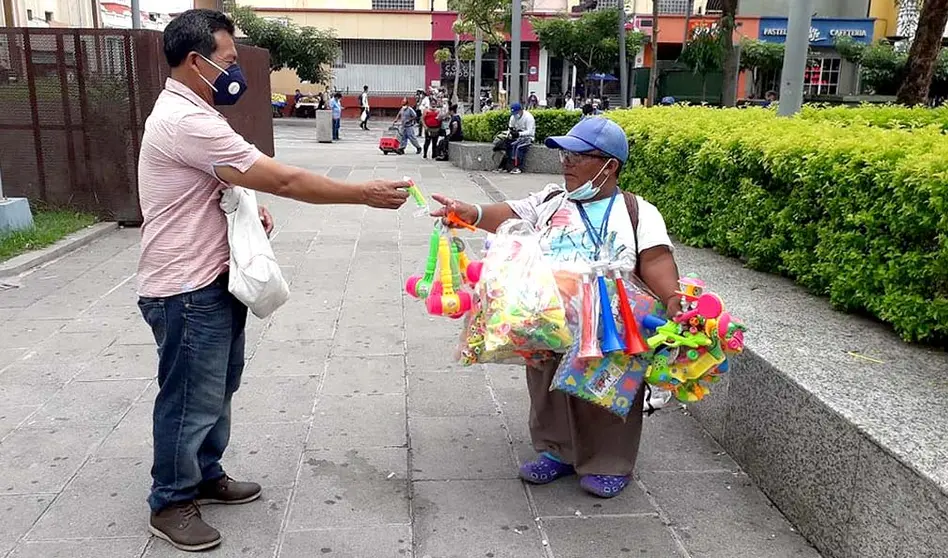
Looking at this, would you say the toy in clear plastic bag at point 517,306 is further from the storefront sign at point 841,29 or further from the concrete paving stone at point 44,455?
the storefront sign at point 841,29

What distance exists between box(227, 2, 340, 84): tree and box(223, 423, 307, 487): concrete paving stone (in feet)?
112

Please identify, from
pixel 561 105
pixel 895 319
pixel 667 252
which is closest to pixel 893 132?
pixel 895 319

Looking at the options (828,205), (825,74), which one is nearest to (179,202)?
(828,205)

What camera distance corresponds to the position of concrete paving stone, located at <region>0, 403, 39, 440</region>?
161 inches

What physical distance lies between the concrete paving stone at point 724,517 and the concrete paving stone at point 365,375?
5.53ft

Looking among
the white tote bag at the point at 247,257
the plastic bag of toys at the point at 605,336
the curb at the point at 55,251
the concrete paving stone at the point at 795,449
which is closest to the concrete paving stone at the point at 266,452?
the white tote bag at the point at 247,257

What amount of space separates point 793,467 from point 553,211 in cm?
139

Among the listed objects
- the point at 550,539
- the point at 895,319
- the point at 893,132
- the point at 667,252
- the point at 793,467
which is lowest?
the point at 550,539

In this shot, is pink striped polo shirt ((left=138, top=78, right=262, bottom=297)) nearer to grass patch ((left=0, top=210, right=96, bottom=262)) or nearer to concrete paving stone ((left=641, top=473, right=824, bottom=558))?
concrete paving stone ((left=641, top=473, right=824, bottom=558))

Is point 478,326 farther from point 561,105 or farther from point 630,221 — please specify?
point 561,105

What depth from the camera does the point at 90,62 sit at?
9281mm

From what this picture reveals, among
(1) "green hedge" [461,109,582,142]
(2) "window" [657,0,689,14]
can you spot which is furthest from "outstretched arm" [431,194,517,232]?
(2) "window" [657,0,689,14]

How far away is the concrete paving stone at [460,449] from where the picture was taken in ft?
12.2

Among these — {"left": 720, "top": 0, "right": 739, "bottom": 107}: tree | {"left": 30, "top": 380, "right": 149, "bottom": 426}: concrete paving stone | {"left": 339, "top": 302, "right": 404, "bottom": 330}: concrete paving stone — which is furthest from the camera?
{"left": 720, "top": 0, "right": 739, "bottom": 107}: tree
